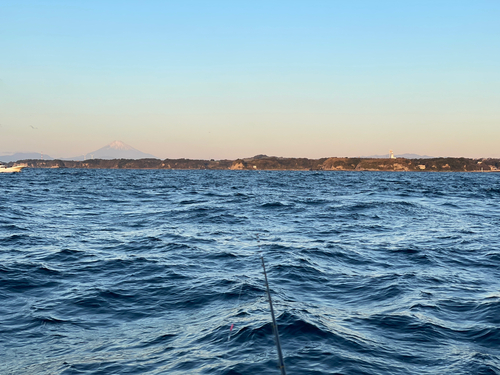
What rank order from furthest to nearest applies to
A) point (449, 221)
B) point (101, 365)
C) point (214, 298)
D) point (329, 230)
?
point (449, 221) → point (329, 230) → point (214, 298) → point (101, 365)

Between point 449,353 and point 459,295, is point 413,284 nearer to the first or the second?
point 459,295

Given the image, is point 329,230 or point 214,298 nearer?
point 214,298

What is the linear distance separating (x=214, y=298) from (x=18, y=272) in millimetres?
6082

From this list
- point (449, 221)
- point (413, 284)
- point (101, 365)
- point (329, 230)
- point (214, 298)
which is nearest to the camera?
point (101, 365)

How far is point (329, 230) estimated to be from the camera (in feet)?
67.1

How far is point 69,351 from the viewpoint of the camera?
654 cm

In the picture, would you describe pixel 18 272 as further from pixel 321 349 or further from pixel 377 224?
pixel 377 224

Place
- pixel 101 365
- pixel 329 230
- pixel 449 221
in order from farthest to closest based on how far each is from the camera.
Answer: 1. pixel 449 221
2. pixel 329 230
3. pixel 101 365

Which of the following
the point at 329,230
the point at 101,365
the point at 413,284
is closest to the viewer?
the point at 101,365

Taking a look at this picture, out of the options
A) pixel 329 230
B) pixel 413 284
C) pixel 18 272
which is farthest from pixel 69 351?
pixel 329 230

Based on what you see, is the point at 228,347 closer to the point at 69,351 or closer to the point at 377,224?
the point at 69,351

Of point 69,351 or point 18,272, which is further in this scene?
point 18,272

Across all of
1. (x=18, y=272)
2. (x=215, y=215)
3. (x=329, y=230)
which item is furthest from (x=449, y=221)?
(x=18, y=272)

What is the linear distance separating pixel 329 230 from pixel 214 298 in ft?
39.8
